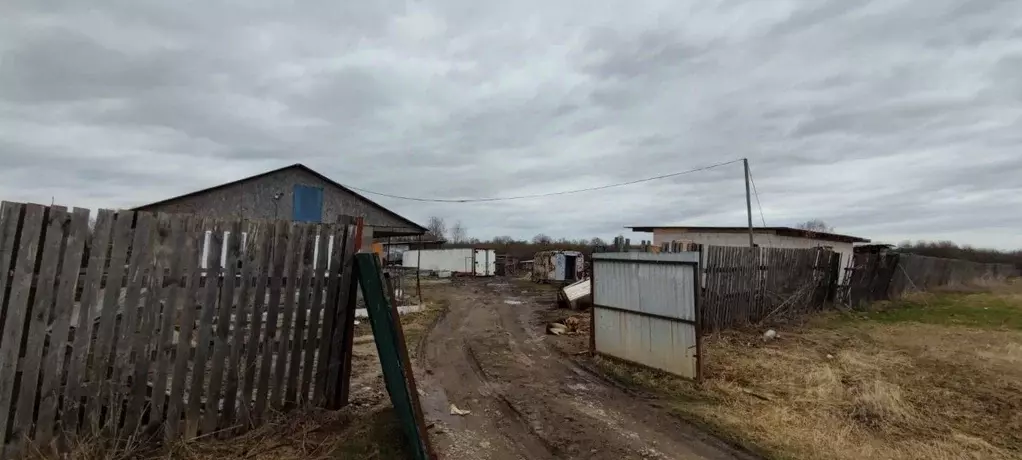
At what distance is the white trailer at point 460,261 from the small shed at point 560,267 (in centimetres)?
902

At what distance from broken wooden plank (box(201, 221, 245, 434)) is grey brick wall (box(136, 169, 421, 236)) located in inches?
465

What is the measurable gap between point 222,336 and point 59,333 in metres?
1.00

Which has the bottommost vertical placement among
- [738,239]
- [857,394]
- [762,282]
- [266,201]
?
[857,394]

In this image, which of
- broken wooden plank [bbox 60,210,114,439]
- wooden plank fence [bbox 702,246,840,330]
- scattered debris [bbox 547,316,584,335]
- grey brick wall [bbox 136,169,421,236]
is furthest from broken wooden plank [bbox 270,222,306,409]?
grey brick wall [bbox 136,169,421,236]

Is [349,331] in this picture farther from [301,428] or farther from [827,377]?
[827,377]

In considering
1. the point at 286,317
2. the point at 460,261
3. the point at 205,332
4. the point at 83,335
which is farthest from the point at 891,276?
the point at 460,261

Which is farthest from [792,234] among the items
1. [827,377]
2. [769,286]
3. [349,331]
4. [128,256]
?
[128,256]

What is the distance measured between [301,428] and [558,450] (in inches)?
88.4

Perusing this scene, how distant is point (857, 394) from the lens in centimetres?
644

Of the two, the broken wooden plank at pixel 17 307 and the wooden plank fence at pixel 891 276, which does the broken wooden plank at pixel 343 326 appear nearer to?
the broken wooden plank at pixel 17 307

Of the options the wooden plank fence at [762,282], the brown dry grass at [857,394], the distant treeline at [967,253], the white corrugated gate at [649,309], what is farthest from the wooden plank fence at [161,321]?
the distant treeline at [967,253]

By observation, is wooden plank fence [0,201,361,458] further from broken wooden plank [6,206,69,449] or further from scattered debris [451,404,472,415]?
scattered debris [451,404,472,415]

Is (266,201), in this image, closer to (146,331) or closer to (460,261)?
(146,331)

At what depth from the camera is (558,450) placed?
4523 millimetres
